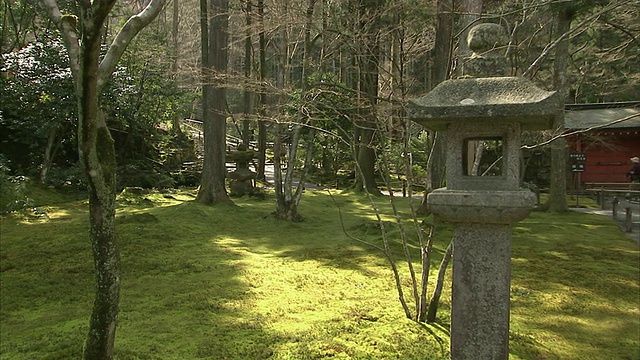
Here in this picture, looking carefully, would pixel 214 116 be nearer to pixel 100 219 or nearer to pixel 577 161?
pixel 100 219

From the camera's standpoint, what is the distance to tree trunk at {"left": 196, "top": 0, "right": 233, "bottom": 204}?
39.9 feet

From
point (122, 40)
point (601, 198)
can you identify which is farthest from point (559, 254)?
point (601, 198)

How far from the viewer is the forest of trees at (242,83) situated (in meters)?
3.12

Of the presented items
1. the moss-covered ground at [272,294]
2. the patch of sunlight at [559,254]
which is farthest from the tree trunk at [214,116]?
the patch of sunlight at [559,254]

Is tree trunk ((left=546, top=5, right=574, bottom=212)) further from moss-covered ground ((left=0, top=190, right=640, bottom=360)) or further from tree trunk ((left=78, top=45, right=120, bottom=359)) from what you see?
tree trunk ((left=78, top=45, right=120, bottom=359))

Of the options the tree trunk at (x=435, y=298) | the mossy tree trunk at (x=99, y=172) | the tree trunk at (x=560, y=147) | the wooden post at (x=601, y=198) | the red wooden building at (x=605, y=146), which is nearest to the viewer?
the mossy tree trunk at (x=99, y=172)

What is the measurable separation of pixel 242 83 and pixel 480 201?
7.36 m

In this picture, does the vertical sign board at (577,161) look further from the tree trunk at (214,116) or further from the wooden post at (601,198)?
the tree trunk at (214,116)

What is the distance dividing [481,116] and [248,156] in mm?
13003

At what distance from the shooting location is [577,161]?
17.5 meters

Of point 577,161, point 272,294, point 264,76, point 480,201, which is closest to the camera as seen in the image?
point 480,201

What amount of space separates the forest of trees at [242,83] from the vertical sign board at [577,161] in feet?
6.97

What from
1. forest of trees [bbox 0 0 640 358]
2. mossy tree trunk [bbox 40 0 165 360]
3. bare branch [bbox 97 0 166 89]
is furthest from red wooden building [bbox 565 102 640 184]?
mossy tree trunk [bbox 40 0 165 360]

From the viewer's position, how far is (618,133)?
58.6 ft
